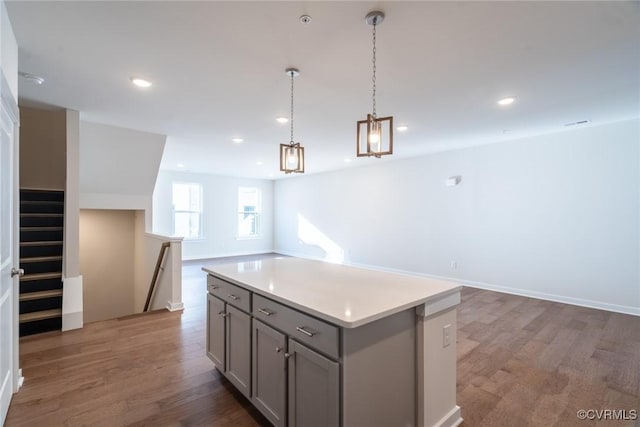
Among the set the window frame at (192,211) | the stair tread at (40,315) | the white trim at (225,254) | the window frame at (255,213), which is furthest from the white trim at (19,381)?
the window frame at (255,213)

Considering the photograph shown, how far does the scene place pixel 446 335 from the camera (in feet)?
5.95

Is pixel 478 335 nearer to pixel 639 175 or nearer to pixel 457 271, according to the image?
pixel 457 271

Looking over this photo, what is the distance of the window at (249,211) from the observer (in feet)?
30.0

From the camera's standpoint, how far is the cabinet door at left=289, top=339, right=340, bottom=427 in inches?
53.6

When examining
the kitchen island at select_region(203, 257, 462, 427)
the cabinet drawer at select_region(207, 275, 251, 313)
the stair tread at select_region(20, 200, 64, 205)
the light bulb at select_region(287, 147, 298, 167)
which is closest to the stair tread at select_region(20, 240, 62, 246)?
the stair tread at select_region(20, 200, 64, 205)

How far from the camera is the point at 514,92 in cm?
292

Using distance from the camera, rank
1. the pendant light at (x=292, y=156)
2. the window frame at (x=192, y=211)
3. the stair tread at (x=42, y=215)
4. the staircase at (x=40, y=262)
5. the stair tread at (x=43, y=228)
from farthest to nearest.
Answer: the window frame at (x=192, y=211)
the stair tread at (x=42, y=215)
the stair tread at (x=43, y=228)
the staircase at (x=40, y=262)
the pendant light at (x=292, y=156)

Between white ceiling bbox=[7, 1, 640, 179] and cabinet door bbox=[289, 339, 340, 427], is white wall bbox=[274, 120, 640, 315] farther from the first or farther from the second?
cabinet door bbox=[289, 339, 340, 427]

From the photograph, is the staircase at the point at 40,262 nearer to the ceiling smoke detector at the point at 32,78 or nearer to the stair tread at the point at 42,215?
the stair tread at the point at 42,215

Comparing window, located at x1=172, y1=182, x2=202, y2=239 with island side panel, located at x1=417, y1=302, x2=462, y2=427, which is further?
window, located at x1=172, y1=182, x2=202, y2=239

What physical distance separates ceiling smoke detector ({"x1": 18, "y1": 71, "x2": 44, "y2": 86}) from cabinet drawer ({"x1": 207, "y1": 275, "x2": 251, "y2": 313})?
2351 mm

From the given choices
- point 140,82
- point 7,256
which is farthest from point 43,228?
point 140,82

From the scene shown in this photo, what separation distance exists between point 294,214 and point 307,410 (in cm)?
770

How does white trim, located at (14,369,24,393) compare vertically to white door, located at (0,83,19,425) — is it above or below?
below
